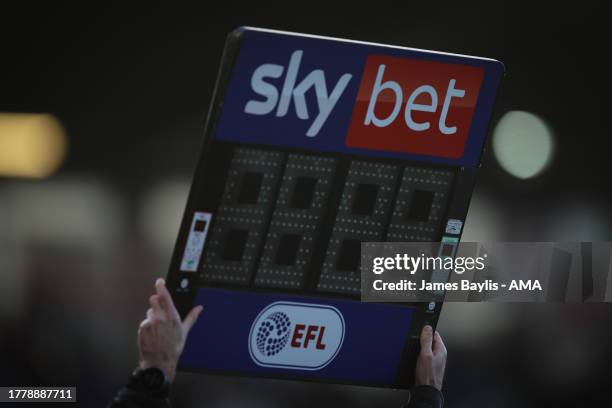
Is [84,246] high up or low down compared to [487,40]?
down

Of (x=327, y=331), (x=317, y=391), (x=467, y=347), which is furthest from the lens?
(x=467, y=347)

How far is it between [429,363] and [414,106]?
0.90 meters

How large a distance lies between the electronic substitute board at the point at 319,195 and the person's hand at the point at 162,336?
158mm

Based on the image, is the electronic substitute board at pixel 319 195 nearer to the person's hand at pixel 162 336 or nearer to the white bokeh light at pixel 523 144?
the person's hand at pixel 162 336

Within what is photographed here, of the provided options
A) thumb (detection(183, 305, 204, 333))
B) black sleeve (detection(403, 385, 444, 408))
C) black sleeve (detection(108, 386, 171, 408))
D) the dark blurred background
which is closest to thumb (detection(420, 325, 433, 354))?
black sleeve (detection(403, 385, 444, 408))

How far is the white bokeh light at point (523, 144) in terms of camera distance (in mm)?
13328

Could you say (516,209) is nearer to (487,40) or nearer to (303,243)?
(487,40)

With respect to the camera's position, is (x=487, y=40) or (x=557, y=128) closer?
(x=487, y=40)

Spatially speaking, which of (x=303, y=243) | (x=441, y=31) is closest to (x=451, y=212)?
(x=303, y=243)

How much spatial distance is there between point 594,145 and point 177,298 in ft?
34.9

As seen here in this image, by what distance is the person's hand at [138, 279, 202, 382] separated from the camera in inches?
122

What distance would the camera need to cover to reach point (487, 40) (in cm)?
1234

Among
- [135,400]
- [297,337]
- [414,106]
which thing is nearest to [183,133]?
[297,337]

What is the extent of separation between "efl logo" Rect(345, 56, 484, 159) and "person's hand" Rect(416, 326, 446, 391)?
647mm
